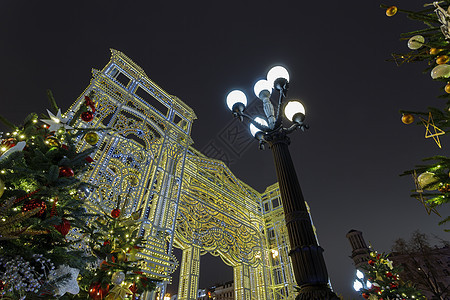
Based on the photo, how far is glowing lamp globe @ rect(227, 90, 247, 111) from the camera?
4.09 m

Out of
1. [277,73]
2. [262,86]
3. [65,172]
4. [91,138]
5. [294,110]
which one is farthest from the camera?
[262,86]

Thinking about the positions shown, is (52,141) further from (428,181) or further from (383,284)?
(383,284)

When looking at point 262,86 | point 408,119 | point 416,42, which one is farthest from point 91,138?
point 416,42

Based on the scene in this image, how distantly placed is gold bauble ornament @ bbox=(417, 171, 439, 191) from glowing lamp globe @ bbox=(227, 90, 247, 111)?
2.81 metres

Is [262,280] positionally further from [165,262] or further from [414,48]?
[414,48]

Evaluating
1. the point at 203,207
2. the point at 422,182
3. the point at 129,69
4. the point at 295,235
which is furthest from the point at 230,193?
the point at 422,182

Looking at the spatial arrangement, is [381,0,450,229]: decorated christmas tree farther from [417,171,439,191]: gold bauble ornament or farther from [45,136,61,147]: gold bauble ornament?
[45,136,61,147]: gold bauble ornament

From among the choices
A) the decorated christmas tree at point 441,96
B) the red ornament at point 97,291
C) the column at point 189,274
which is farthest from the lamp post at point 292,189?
the column at point 189,274

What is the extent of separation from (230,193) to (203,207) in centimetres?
242

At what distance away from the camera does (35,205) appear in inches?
84.3

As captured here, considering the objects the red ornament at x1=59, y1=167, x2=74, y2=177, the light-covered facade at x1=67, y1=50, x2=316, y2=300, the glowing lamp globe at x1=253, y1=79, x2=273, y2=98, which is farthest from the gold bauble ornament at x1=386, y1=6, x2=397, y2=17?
the light-covered facade at x1=67, y1=50, x2=316, y2=300

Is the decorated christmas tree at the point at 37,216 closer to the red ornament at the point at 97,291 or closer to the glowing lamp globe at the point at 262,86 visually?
the red ornament at the point at 97,291

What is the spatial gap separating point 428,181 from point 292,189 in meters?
1.35

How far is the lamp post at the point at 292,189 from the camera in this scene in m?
2.22
